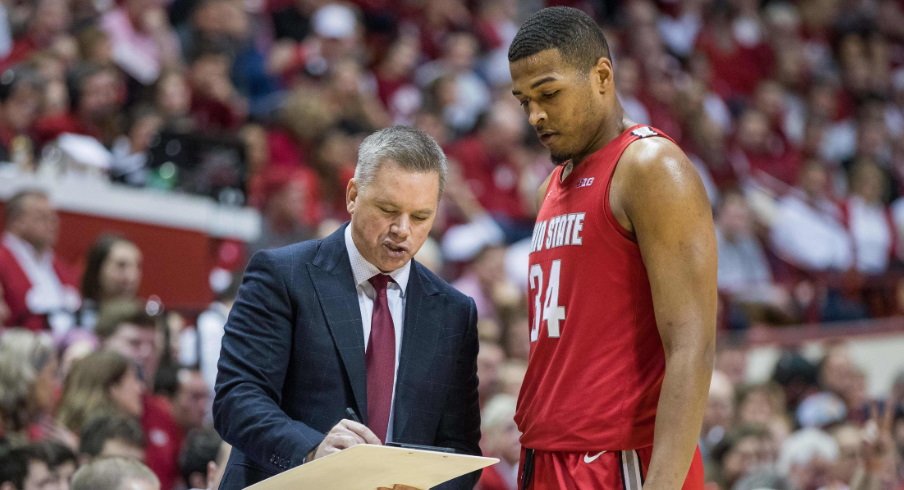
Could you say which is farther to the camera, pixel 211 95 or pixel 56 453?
pixel 211 95

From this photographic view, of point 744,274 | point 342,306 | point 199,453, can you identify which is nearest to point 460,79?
point 744,274

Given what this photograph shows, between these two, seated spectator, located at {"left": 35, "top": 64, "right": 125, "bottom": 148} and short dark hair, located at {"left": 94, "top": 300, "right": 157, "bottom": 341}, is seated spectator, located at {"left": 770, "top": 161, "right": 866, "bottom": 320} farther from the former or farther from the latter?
short dark hair, located at {"left": 94, "top": 300, "right": 157, "bottom": 341}

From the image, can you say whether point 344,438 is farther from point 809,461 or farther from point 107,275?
point 809,461

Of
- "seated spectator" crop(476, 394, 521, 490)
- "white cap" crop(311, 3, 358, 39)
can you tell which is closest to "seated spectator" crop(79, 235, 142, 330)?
"seated spectator" crop(476, 394, 521, 490)

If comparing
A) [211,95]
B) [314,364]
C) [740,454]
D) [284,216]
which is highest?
[211,95]

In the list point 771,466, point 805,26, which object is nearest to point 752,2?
point 805,26

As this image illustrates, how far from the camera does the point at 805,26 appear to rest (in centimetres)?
1738

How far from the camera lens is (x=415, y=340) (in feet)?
11.7

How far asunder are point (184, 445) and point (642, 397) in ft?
10.6

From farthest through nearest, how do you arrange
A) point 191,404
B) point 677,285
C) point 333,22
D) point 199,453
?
point 333,22 < point 191,404 < point 199,453 < point 677,285

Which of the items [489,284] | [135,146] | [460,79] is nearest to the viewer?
[135,146]

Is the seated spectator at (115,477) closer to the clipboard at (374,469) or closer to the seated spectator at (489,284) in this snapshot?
the clipboard at (374,469)

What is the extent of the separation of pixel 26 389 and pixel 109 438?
26.2 inches

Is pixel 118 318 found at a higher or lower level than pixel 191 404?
higher
